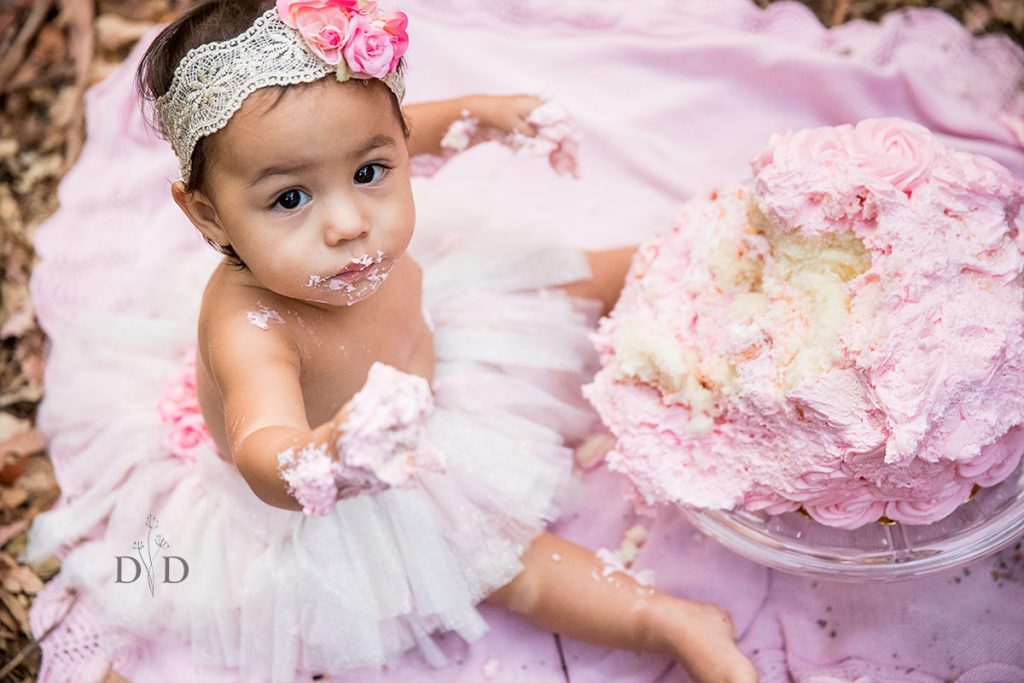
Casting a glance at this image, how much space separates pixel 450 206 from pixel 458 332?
241mm

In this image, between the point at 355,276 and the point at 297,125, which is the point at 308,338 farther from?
the point at 297,125

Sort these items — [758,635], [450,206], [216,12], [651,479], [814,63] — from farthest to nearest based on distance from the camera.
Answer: [814,63] < [450,206] < [758,635] < [651,479] < [216,12]

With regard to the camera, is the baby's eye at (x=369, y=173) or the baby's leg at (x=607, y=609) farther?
the baby's leg at (x=607, y=609)

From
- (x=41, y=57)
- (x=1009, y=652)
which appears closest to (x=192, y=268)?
(x=41, y=57)

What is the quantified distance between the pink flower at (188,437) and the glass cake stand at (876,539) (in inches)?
26.7

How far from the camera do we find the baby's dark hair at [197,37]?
105cm

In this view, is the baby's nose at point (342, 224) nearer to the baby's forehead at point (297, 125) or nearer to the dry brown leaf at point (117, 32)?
the baby's forehead at point (297, 125)

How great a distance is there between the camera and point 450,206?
164 cm

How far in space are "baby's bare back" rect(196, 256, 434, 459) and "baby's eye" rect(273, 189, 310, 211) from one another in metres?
0.15

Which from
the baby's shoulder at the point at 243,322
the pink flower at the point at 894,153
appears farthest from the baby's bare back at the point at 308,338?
the pink flower at the point at 894,153

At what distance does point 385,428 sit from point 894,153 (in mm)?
729

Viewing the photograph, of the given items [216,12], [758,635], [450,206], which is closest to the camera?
[216,12]

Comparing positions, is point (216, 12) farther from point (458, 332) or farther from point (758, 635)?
point (758, 635)

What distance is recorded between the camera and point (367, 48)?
3.35 feet
